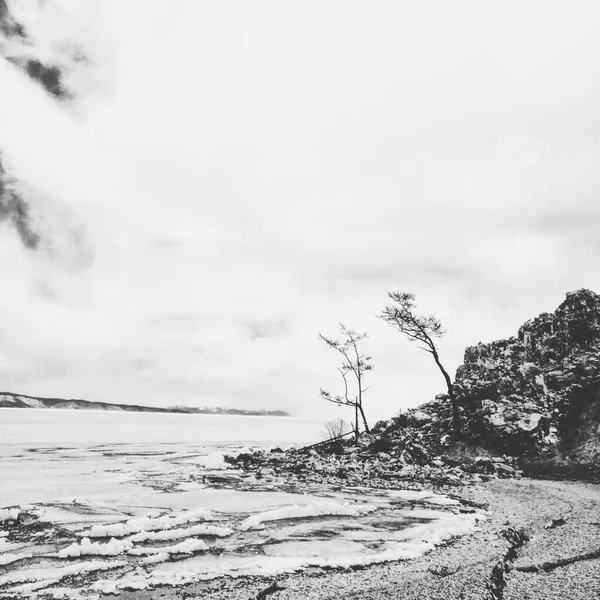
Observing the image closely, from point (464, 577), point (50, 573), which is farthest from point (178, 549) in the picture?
point (464, 577)

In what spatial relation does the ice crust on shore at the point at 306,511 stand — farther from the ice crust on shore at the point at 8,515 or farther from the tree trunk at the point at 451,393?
the tree trunk at the point at 451,393

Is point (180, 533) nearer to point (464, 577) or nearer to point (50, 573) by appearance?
point (50, 573)

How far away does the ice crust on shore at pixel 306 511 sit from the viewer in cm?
998

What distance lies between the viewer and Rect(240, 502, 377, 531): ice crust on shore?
9977mm

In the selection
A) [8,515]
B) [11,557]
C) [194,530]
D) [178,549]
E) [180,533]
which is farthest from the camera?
[8,515]

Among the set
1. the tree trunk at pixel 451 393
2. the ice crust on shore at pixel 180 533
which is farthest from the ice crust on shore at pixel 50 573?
the tree trunk at pixel 451 393

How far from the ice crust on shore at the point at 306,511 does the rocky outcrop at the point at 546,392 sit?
35.0ft

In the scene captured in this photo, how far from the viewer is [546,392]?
21.2 metres

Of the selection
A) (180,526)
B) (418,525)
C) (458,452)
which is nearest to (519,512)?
(418,525)

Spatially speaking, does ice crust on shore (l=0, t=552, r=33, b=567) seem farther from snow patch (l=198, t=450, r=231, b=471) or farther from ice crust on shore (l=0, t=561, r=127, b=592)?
snow patch (l=198, t=450, r=231, b=471)

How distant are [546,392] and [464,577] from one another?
18.7 m

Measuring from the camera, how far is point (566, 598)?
4949 mm

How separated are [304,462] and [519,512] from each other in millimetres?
14068

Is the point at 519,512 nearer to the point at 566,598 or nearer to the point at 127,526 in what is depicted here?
the point at 566,598
